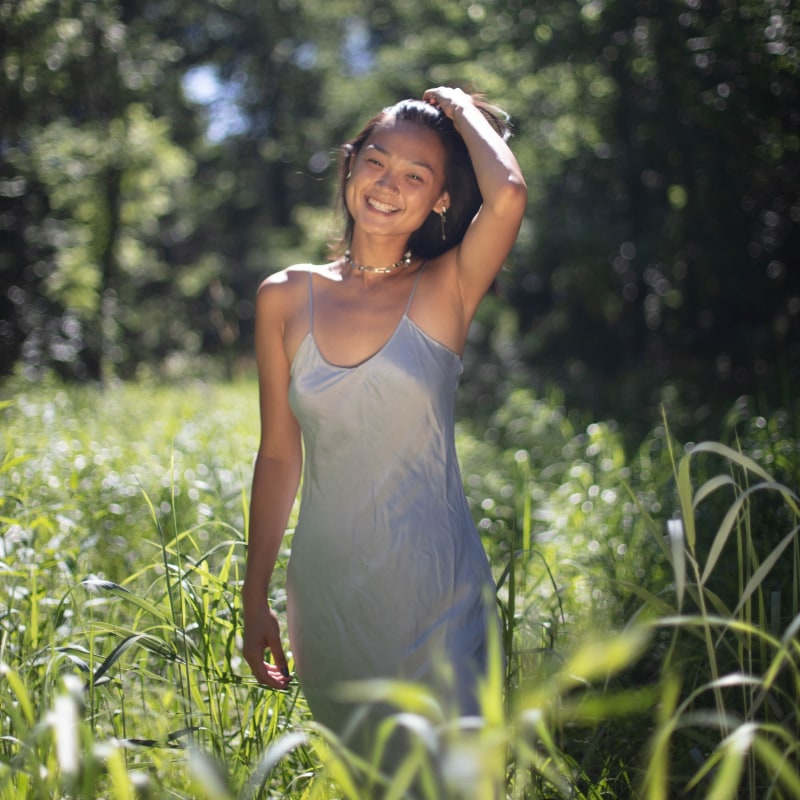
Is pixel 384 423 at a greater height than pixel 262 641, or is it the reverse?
pixel 384 423

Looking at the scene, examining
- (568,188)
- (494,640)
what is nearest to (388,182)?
(494,640)

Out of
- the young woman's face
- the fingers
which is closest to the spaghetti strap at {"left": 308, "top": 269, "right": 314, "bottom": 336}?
the young woman's face

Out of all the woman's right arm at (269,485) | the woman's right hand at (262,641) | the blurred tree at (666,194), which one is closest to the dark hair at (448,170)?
the woman's right arm at (269,485)

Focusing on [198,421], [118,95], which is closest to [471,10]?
[118,95]

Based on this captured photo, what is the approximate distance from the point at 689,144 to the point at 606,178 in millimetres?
2563

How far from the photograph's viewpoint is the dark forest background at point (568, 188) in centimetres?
717

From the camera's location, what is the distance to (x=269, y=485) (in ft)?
→ 7.15

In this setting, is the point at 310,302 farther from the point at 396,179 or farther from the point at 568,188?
the point at 568,188

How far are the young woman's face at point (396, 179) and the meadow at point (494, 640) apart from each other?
73 cm

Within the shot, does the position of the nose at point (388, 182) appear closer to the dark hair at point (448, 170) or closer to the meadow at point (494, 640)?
the dark hair at point (448, 170)

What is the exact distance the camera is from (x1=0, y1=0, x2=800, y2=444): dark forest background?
7.17 metres

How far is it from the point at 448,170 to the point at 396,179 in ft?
0.50

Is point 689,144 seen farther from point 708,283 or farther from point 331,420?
point 331,420

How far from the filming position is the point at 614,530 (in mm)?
4121
